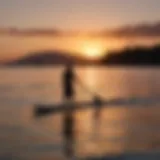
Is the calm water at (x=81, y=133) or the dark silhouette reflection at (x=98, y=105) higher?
the calm water at (x=81, y=133)

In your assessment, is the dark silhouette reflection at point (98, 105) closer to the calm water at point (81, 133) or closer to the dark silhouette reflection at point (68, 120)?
the calm water at point (81, 133)

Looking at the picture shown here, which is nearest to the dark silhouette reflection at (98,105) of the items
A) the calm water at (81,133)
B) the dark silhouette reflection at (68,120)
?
the calm water at (81,133)

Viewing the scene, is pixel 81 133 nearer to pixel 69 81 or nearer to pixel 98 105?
pixel 69 81

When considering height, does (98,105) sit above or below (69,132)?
below

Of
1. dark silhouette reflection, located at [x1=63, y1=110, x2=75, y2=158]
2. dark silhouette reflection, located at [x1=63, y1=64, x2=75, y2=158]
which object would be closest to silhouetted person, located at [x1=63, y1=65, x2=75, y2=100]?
dark silhouette reflection, located at [x1=63, y1=64, x2=75, y2=158]

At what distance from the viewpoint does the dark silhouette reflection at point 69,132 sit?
4.33m

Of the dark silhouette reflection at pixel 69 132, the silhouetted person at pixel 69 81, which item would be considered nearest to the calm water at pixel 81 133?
the dark silhouette reflection at pixel 69 132

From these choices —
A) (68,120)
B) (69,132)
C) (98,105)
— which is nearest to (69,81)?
(98,105)

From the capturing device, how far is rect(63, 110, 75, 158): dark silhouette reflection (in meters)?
4.33

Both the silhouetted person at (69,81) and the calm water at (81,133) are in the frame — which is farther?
the silhouetted person at (69,81)

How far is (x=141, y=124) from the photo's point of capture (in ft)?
20.2

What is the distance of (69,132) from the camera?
5398mm

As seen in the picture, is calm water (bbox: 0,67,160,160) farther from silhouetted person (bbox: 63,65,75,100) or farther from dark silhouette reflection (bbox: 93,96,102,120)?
silhouetted person (bbox: 63,65,75,100)

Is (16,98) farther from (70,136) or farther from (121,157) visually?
(121,157)
